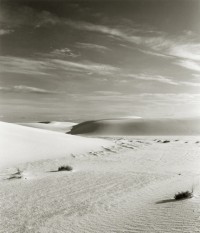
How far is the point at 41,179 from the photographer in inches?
356

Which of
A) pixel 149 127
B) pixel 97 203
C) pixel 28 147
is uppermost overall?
pixel 28 147

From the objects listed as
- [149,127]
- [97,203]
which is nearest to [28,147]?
[97,203]

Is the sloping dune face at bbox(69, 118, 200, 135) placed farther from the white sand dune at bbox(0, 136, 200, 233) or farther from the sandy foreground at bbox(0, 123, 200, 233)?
the white sand dune at bbox(0, 136, 200, 233)

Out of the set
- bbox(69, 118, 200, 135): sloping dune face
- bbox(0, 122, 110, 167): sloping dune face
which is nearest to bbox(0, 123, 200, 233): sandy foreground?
bbox(0, 122, 110, 167): sloping dune face

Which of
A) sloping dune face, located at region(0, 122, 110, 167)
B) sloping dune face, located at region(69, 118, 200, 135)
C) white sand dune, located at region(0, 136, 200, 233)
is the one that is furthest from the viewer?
sloping dune face, located at region(69, 118, 200, 135)

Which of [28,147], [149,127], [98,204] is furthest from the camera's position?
[149,127]

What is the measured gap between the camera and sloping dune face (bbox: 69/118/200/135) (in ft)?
193

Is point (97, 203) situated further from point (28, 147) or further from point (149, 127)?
point (149, 127)

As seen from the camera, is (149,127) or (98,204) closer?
(98,204)

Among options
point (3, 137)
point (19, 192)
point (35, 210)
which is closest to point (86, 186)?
point (19, 192)

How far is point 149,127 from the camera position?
6212 centimetres

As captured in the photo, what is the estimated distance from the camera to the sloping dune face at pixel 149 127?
5875 cm

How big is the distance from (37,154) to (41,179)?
19.7ft

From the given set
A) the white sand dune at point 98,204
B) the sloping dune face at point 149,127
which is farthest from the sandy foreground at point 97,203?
the sloping dune face at point 149,127
